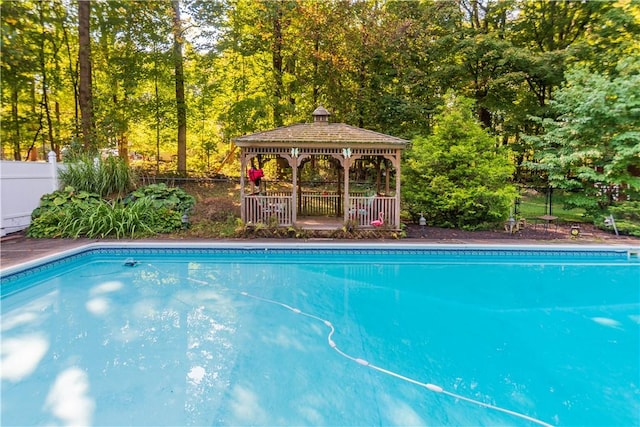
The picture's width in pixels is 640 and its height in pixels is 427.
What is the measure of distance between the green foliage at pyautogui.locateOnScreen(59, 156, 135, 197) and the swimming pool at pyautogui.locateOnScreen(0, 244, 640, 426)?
3601mm

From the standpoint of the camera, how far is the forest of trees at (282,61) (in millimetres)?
15336

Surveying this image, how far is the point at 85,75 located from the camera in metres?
13.4

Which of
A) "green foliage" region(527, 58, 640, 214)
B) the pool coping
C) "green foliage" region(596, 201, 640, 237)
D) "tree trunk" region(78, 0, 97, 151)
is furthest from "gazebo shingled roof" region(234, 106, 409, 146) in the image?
"tree trunk" region(78, 0, 97, 151)

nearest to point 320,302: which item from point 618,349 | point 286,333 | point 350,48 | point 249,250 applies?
point 286,333

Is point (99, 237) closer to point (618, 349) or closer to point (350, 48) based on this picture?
point (618, 349)

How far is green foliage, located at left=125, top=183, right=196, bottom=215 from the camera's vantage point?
1092 cm

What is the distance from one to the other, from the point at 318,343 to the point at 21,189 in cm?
964

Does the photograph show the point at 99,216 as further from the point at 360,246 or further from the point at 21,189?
the point at 360,246

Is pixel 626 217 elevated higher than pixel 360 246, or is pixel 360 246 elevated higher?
pixel 626 217

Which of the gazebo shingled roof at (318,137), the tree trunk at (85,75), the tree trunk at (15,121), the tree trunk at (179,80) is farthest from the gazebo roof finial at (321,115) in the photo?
the tree trunk at (15,121)

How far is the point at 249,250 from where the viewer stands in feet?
29.7

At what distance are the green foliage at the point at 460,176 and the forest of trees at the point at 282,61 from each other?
479 cm

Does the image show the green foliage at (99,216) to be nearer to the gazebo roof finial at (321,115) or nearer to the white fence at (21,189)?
the white fence at (21,189)

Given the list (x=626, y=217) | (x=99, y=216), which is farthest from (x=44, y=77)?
(x=626, y=217)
